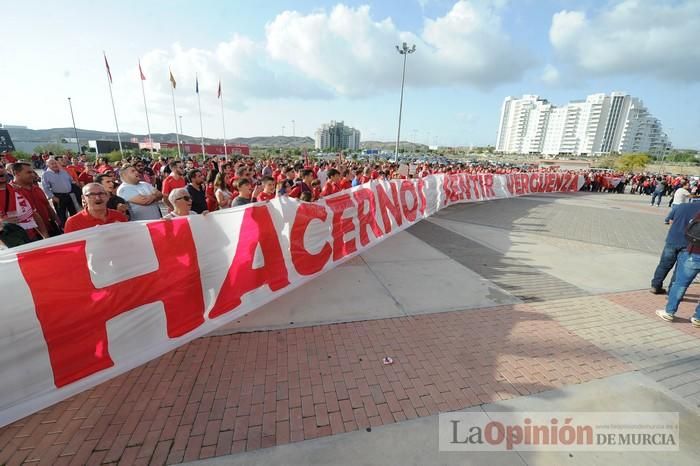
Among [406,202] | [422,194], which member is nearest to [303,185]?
[406,202]

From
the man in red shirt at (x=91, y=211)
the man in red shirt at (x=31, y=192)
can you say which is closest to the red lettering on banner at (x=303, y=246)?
the man in red shirt at (x=91, y=211)

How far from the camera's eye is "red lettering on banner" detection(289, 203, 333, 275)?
4805 millimetres

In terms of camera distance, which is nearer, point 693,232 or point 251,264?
point 251,264

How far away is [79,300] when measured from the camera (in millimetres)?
2619

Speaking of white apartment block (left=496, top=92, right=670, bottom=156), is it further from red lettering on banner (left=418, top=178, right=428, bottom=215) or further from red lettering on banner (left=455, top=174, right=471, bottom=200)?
red lettering on banner (left=418, top=178, right=428, bottom=215)

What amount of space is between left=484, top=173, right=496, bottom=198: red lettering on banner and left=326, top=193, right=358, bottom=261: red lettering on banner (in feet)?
41.3

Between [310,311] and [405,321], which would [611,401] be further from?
[310,311]

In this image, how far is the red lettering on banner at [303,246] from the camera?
4.80 meters

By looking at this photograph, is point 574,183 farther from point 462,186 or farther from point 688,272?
point 688,272

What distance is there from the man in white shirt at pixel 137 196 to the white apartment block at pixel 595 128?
188531mm

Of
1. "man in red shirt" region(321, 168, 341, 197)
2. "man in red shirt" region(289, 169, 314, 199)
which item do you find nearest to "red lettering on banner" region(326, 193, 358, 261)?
"man in red shirt" region(289, 169, 314, 199)

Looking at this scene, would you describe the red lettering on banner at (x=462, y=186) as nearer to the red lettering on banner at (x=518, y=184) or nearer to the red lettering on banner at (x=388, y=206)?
the red lettering on banner at (x=518, y=184)

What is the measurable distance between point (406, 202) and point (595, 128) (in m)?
189

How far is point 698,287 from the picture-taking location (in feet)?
19.0
